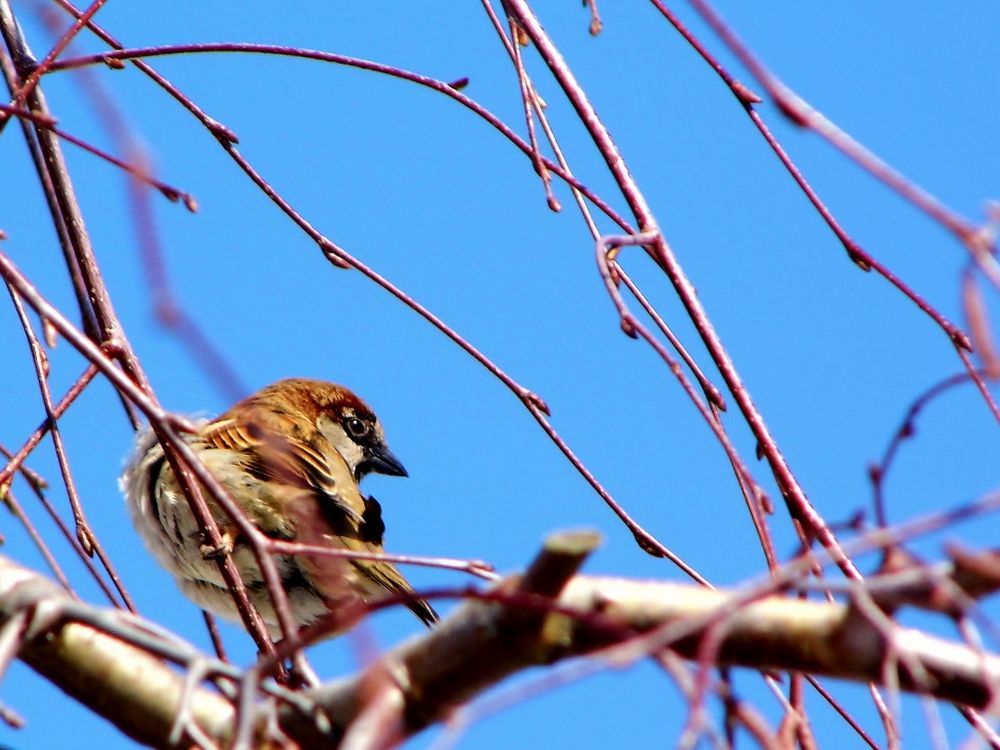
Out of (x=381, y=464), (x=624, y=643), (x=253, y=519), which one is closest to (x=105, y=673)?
(x=624, y=643)

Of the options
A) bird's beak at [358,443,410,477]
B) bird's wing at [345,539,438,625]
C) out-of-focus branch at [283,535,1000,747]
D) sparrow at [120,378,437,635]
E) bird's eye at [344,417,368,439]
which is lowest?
out-of-focus branch at [283,535,1000,747]

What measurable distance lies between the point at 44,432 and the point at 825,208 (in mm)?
1746

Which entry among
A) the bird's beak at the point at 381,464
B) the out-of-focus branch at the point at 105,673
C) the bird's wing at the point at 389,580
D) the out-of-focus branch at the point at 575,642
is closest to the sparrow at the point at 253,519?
the bird's wing at the point at 389,580

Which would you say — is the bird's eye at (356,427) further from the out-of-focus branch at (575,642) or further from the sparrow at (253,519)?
the out-of-focus branch at (575,642)

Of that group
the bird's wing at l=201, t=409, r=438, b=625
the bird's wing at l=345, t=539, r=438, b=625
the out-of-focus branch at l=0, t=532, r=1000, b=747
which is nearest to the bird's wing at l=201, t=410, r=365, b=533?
the bird's wing at l=201, t=409, r=438, b=625

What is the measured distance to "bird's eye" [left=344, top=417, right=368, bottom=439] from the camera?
6.48 m

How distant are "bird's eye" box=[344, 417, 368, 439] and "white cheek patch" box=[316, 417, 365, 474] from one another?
0.03 m

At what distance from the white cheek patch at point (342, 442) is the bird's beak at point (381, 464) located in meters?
0.03

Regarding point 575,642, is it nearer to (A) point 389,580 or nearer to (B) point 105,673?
(B) point 105,673

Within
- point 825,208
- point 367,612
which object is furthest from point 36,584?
point 825,208

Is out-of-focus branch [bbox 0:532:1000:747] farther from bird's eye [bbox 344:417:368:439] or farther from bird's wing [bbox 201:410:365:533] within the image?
bird's eye [bbox 344:417:368:439]

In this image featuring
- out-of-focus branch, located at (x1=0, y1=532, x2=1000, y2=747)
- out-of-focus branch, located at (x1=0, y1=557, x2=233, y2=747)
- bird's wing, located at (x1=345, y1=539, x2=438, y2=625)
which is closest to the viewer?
out-of-focus branch, located at (x1=0, y1=532, x2=1000, y2=747)

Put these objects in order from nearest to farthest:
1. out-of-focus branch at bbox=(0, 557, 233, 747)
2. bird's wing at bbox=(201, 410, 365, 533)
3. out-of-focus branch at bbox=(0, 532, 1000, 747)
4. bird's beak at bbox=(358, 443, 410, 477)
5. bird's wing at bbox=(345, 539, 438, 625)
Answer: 1. out-of-focus branch at bbox=(0, 532, 1000, 747)
2. out-of-focus branch at bbox=(0, 557, 233, 747)
3. bird's wing at bbox=(345, 539, 438, 625)
4. bird's wing at bbox=(201, 410, 365, 533)
5. bird's beak at bbox=(358, 443, 410, 477)

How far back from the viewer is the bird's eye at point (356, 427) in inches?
255
